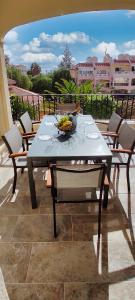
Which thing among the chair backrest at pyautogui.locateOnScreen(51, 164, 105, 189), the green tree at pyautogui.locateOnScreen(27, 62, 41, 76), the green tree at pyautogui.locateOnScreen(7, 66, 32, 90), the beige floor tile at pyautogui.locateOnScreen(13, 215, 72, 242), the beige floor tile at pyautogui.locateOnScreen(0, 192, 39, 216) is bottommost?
the beige floor tile at pyautogui.locateOnScreen(13, 215, 72, 242)

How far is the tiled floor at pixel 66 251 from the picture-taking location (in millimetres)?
1484

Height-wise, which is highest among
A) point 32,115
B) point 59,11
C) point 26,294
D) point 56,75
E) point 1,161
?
point 59,11

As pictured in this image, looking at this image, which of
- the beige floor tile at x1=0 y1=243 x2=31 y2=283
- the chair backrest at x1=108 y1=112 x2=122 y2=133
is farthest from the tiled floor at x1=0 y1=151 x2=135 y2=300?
the chair backrest at x1=108 y1=112 x2=122 y2=133

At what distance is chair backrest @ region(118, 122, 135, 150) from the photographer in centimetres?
240

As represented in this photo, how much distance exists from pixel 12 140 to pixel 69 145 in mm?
705

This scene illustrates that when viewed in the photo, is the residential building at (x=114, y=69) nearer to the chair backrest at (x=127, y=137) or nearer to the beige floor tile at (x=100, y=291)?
the chair backrest at (x=127, y=137)

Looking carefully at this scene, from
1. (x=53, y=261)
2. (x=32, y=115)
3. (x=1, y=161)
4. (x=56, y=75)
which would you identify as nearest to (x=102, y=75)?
(x=56, y=75)

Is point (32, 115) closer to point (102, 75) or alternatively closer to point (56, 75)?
point (56, 75)

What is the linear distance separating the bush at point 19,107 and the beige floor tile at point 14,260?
11.6 ft

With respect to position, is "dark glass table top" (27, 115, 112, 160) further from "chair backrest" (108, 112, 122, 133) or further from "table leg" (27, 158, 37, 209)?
"chair backrest" (108, 112, 122, 133)

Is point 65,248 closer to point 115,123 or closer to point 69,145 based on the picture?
point 69,145

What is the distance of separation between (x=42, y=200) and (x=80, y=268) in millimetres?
957

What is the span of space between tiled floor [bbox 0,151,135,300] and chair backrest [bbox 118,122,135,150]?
0.59m

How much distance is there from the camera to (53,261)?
1.70 meters
